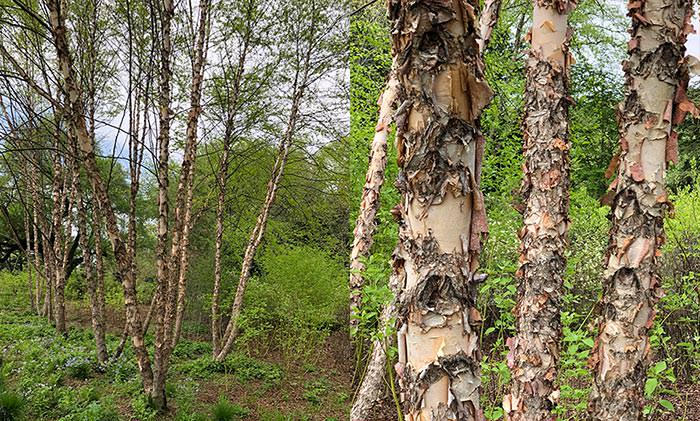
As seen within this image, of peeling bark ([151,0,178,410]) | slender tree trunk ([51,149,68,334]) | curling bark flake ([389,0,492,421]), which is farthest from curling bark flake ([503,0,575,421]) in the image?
slender tree trunk ([51,149,68,334])

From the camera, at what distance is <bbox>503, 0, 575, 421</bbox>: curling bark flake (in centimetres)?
202

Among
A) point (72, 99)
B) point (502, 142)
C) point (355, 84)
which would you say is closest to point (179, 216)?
point (72, 99)

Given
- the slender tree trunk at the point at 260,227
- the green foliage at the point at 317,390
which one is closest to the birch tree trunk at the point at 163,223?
the slender tree trunk at the point at 260,227

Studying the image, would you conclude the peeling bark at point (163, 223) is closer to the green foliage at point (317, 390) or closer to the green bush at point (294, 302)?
the green foliage at point (317, 390)

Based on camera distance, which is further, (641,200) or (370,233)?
(370,233)

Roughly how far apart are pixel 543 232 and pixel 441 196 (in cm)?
143

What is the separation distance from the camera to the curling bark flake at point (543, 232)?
2.02 meters

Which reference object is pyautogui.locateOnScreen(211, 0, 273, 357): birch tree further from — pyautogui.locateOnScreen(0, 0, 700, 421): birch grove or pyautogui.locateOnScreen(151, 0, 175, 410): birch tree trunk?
pyautogui.locateOnScreen(151, 0, 175, 410): birch tree trunk

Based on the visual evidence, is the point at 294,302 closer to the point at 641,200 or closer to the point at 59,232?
the point at 59,232

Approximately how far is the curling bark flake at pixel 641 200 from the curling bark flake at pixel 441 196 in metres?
0.88

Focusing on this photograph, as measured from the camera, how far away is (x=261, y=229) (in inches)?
255

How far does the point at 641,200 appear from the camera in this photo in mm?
1457

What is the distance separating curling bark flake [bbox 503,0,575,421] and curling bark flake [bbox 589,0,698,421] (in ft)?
1.71

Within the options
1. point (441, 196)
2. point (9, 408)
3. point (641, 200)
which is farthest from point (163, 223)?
point (441, 196)
